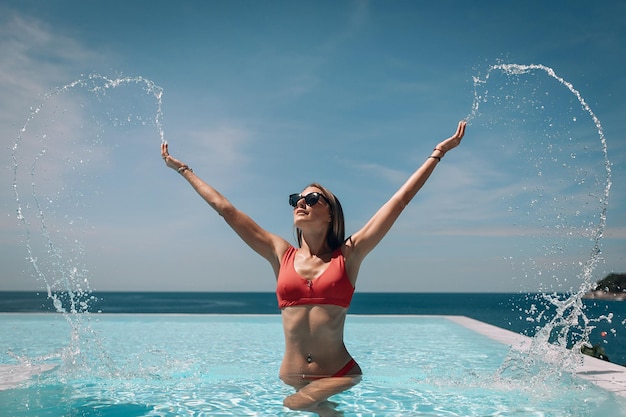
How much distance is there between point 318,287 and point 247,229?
2.02 ft

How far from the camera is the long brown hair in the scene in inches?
143

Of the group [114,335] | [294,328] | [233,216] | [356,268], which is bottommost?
[114,335]

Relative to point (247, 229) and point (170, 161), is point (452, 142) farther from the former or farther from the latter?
point (170, 161)

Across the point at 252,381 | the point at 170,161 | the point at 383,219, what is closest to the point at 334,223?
the point at 383,219

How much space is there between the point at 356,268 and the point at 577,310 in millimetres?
2899

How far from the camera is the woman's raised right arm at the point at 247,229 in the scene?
3.60 metres

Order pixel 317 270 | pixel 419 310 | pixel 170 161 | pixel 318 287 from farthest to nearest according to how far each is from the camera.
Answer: pixel 419 310 → pixel 170 161 → pixel 317 270 → pixel 318 287

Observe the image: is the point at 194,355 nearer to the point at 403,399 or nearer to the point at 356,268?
the point at 403,399

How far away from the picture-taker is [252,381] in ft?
18.0

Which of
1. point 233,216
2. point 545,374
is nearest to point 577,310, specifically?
point 545,374

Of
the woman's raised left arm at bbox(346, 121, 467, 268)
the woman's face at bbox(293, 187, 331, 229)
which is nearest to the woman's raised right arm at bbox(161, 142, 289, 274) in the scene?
the woman's face at bbox(293, 187, 331, 229)

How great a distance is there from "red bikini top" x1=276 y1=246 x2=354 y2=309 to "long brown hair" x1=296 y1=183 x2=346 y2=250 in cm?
19

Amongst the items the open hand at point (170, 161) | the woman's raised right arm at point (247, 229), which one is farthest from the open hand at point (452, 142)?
the open hand at point (170, 161)

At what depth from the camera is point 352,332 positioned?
12523 millimetres
